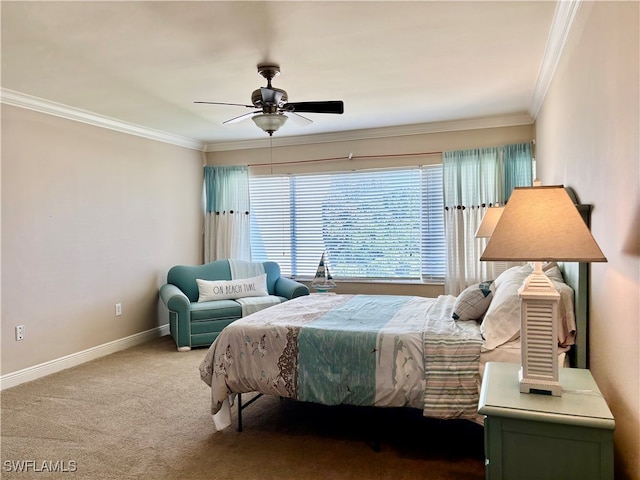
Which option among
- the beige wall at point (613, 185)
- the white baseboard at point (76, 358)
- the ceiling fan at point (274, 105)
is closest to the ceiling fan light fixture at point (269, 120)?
the ceiling fan at point (274, 105)

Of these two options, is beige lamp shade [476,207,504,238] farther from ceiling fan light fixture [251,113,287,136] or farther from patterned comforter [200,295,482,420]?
ceiling fan light fixture [251,113,287,136]

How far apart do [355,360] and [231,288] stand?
3082 millimetres

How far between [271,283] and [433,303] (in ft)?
8.95

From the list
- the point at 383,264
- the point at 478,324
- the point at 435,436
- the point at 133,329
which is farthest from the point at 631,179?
the point at 133,329

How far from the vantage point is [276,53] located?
307 centimetres

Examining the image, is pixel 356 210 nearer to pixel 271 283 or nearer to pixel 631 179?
pixel 271 283

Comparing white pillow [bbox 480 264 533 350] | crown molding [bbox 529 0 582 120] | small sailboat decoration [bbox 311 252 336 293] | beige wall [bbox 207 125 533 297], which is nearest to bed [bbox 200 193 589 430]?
white pillow [bbox 480 264 533 350]

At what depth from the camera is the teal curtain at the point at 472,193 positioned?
4.89 meters

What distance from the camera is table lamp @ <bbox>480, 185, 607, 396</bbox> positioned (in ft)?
5.01

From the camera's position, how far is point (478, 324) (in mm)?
2771

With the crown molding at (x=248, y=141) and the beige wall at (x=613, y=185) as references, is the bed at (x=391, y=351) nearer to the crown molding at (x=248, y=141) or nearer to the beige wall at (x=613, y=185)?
the beige wall at (x=613, y=185)

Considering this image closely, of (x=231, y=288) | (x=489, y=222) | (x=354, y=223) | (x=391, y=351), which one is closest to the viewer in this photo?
(x=391, y=351)

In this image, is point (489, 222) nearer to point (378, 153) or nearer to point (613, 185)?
point (613, 185)

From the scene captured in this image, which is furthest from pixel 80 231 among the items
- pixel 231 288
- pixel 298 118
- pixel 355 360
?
pixel 355 360
